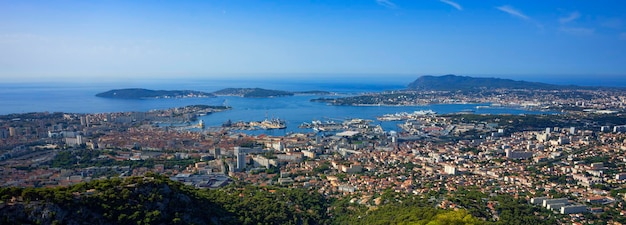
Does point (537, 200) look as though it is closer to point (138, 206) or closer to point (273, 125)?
point (138, 206)

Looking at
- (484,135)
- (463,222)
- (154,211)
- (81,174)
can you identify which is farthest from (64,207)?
(484,135)

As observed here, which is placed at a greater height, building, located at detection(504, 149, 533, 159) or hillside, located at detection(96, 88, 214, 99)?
hillside, located at detection(96, 88, 214, 99)

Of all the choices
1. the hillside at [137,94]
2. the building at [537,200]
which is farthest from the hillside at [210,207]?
the hillside at [137,94]

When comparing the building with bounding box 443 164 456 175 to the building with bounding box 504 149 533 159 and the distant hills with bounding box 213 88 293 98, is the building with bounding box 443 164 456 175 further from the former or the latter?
the distant hills with bounding box 213 88 293 98

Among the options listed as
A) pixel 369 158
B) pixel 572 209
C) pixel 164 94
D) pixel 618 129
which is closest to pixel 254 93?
pixel 164 94

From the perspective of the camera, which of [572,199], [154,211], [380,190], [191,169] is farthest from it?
[191,169]

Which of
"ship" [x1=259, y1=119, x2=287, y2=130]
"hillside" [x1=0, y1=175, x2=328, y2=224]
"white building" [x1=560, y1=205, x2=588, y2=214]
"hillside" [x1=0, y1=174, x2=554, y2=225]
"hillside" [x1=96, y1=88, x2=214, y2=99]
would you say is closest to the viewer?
"hillside" [x1=0, y1=175, x2=328, y2=224]

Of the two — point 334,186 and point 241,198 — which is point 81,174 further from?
point 334,186

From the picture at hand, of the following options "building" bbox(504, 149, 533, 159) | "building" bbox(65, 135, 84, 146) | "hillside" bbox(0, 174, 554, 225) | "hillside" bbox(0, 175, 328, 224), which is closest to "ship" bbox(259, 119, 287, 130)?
"building" bbox(65, 135, 84, 146)
